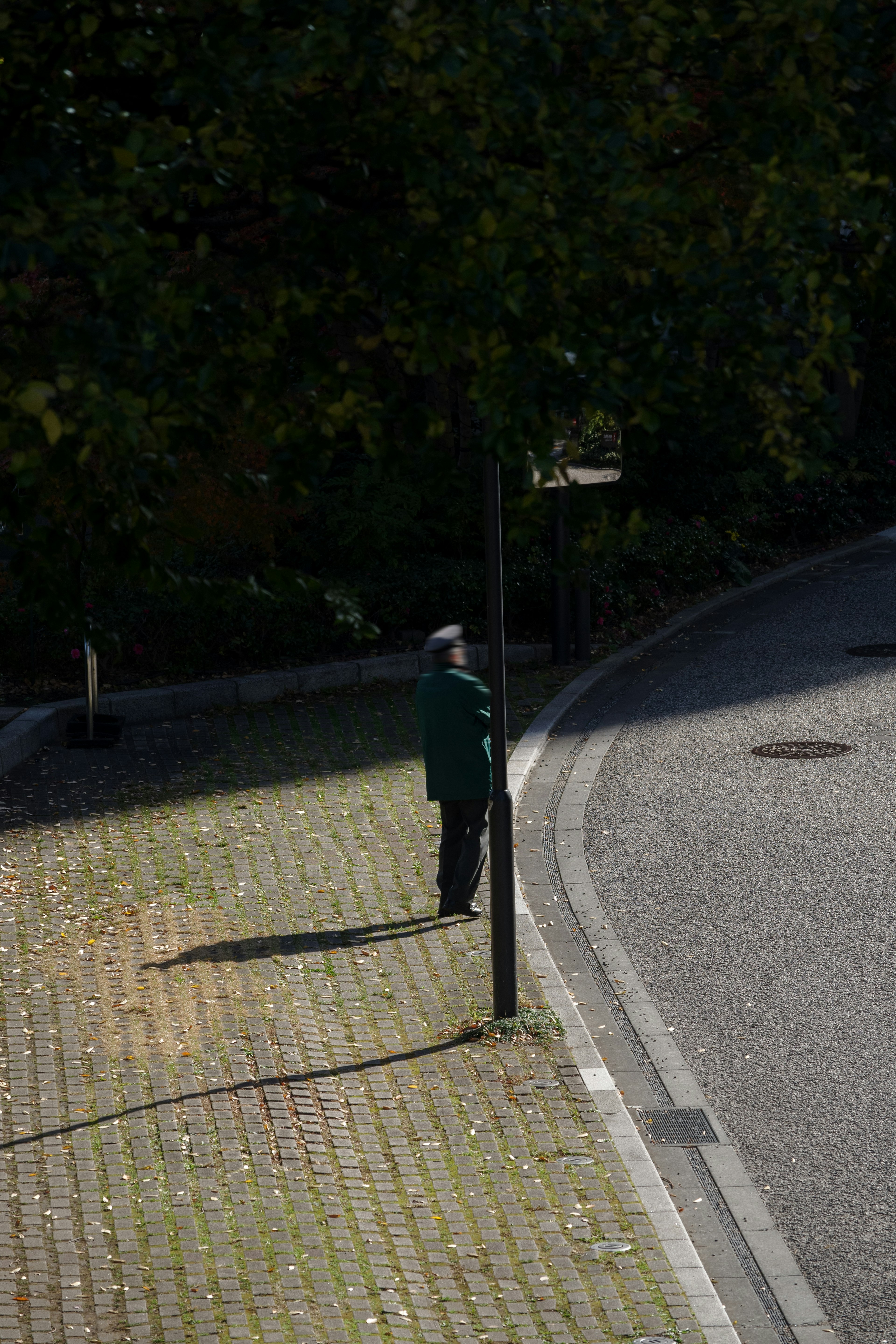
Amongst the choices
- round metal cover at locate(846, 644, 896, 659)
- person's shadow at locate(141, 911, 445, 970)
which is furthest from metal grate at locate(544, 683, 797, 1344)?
round metal cover at locate(846, 644, 896, 659)

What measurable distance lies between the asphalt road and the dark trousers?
1.04m

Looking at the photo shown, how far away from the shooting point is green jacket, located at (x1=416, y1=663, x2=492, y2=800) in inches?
386

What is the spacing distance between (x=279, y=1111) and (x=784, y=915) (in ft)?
13.2

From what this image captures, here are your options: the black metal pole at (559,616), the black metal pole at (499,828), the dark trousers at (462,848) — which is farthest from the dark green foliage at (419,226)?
the black metal pole at (559,616)

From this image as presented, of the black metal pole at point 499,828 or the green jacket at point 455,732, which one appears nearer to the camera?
the black metal pole at point 499,828

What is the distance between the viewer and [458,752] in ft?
32.5

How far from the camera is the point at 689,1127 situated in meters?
7.63

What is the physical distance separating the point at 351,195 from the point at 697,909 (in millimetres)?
6475

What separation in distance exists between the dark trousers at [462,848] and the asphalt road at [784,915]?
1.04m

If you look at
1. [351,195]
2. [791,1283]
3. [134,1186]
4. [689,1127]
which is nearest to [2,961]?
[134,1186]

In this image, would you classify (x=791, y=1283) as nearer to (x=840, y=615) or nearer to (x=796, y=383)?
(x=796, y=383)

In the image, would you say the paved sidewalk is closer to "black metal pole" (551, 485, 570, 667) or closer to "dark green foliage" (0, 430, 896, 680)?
"dark green foliage" (0, 430, 896, 680)

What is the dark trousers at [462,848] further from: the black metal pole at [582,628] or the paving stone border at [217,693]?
the black metal pole at [582,628]

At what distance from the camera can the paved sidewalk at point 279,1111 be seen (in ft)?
19.7
